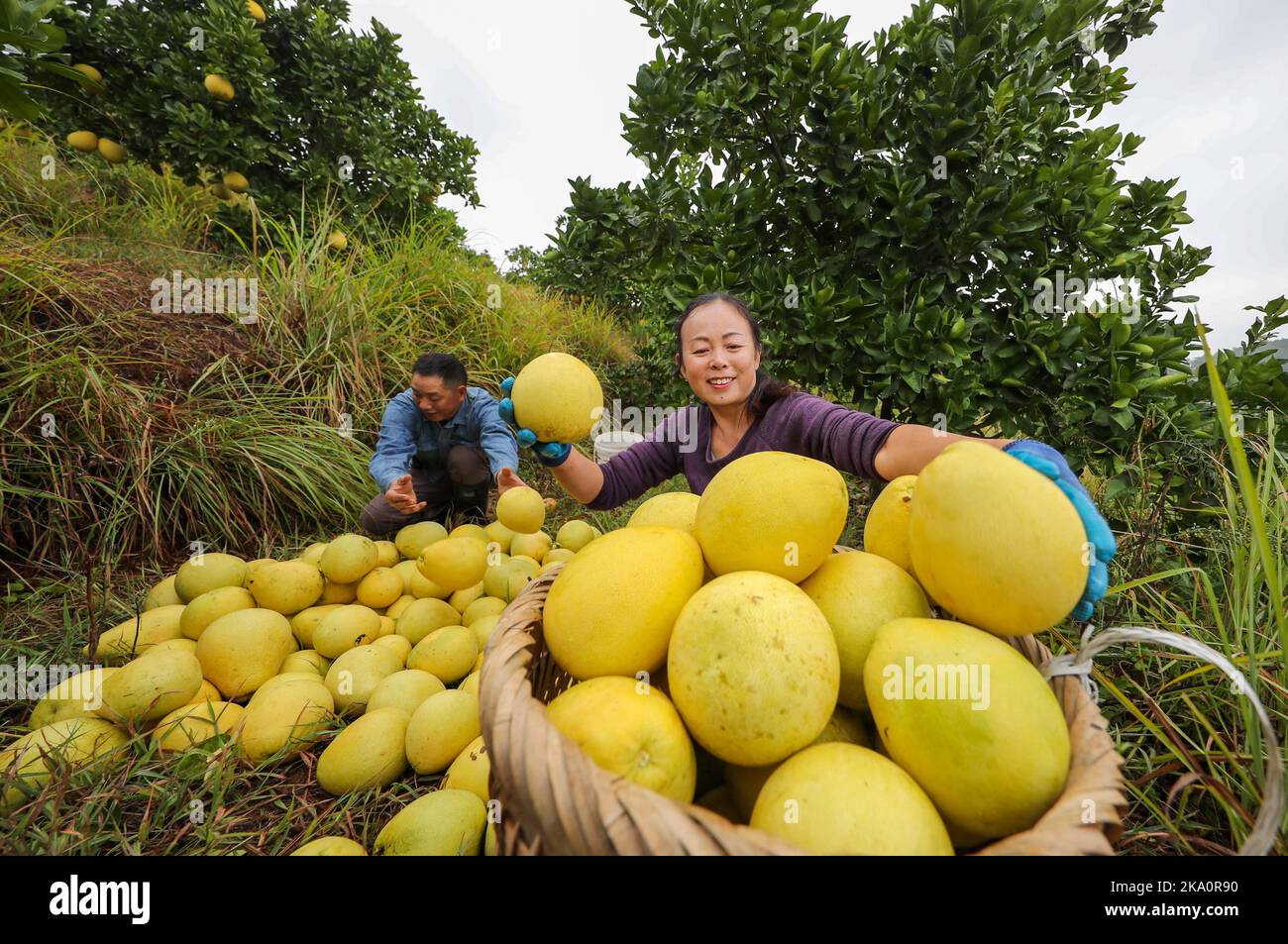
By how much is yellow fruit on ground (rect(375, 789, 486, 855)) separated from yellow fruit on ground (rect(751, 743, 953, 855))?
0.73m

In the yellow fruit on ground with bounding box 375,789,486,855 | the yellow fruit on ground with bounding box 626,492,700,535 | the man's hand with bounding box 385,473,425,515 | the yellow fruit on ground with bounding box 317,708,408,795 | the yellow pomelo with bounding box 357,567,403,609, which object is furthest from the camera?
the man's hand with bounding box 385,473,425,515

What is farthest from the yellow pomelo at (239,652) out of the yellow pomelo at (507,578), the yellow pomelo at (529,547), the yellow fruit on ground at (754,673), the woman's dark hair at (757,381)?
the woman's dark hair at (757,381)

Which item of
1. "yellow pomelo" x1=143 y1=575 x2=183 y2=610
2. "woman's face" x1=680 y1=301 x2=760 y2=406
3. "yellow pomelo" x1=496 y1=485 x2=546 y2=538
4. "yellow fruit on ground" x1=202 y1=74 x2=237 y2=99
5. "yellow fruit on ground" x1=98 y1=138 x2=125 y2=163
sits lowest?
"yellow pomelo" x1=143 y1=575 x2=183 y2=610

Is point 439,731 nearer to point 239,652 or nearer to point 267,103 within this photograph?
point 239,652

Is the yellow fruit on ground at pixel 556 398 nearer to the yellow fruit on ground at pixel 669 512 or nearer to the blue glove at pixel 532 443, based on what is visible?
the blue glove at pixel 532 443

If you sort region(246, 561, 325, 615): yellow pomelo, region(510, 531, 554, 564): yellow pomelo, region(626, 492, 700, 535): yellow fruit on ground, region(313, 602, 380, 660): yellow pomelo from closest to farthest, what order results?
region(626, 492, 700, 535): yellow fruit on ground, region(313, 602, 380, 660): yellow pomelo, region(246, 561, 325, 615): yellow pomelo, region(510, 531, 554, 564): yellow pomelo

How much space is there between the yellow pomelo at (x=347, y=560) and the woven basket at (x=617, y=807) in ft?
5.12

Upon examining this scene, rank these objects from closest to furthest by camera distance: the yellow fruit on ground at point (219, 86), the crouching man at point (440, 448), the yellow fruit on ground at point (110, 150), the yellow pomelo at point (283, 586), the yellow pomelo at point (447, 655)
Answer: the yellow pomelo at point (447, 655)
the yellow pomelo at point (283, 586)
the crouching man at point (440, 448)
the yellow fruit on ground at point (219, 86)
the yellow fruit on ground at point (110, 150)

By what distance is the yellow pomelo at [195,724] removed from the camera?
152 centimetres

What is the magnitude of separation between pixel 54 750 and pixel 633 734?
5.45 ft

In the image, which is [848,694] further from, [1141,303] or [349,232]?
[349,232]

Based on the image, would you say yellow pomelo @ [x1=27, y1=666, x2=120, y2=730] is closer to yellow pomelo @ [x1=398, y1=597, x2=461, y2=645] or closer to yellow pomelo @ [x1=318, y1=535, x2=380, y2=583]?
yellow pomelo @ [x1=318, y1=535, x2=380, y2=583]

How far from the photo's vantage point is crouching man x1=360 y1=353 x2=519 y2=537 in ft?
10.8

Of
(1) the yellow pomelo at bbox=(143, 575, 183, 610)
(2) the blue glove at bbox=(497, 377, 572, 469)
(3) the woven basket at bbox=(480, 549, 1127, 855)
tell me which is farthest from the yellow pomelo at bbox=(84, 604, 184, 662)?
(3) the woven basket at bbox=(480, 549, 1127, 855)
